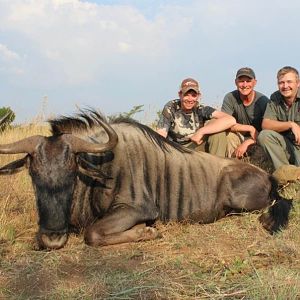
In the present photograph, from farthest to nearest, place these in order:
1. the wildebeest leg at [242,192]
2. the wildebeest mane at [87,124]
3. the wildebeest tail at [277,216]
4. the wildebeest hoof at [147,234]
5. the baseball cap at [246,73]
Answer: the baseball cap at [246,73] < the wildebeest leg at [242,192] < the wildebeest mane at [87,124] < the wildebeest tail at [277,216] < the wildebeest hoof at [147,234]

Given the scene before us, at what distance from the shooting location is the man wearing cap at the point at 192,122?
6.07 m

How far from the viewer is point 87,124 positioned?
4.72m

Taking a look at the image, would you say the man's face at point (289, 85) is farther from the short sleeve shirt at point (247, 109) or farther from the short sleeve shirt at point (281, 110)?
the short sleeve shirt at point (247, 109)

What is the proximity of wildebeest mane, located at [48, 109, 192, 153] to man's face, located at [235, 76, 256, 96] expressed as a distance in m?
1.96

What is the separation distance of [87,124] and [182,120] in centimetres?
178

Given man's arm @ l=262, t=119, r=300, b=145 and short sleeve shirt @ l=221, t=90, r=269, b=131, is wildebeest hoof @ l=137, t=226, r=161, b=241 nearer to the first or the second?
man's arm @ l=262, t=119, r=300, b=145

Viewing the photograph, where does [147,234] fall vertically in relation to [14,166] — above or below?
below

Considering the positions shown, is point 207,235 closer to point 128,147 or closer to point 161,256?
point 161,256

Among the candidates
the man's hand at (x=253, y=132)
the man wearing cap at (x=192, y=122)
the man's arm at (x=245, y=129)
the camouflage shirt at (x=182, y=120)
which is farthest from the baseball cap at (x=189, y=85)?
the man's hand at (x=253, y=132)

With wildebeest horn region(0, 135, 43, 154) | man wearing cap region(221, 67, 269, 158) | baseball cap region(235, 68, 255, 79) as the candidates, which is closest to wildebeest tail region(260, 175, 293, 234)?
man wearing cap region(221, 67, 269, 158)

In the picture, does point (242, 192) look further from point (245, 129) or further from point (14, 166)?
point (14, 166)

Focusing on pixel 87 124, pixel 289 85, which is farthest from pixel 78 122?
pixel 289 85

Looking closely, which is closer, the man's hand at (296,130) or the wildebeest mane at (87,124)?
the wildebeest mane at (87,124)

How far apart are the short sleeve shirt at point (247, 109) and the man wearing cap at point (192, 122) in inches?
26.5
